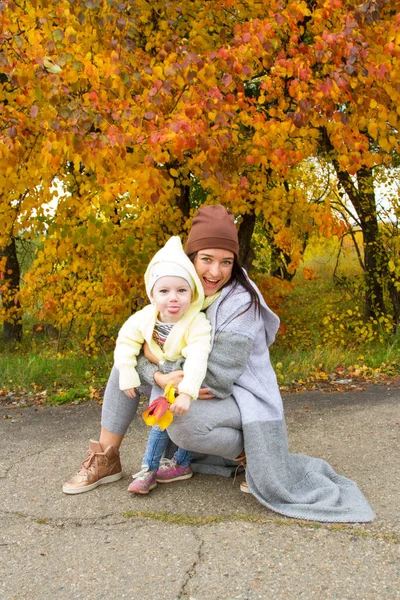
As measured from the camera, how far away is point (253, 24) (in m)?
4.43

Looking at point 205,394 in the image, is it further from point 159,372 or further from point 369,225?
point 369,225

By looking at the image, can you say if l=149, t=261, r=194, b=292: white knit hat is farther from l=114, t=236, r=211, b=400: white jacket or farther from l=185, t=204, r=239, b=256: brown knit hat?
l=185, t=204, r=239, b=256: brown knit hat

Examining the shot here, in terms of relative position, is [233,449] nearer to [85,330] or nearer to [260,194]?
[260,194]

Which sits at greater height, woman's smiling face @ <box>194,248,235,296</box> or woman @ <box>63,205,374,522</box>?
woman's smiling face @ <box>194,248,235,296</box>

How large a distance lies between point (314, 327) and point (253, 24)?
6.12m

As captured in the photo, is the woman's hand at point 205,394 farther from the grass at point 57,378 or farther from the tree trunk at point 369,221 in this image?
the tree trunk at point 369,221

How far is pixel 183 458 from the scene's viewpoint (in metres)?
3.21

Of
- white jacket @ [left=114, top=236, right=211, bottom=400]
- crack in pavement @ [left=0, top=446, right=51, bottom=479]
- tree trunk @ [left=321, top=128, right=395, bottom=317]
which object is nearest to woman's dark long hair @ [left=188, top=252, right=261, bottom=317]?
white jacket @ [left=114, top=236, right=211, bottom=400]

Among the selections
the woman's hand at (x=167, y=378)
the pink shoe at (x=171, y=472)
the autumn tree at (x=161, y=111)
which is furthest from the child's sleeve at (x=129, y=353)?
the autumn tree at (x=161, y=111)

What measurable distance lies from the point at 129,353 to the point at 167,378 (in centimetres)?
23

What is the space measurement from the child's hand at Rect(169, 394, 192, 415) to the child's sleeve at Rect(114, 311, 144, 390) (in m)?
0.32

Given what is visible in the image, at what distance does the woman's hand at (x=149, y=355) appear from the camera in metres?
2.95

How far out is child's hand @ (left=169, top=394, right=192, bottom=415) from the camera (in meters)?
2.65

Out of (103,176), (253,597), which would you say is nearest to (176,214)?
(103,176)
